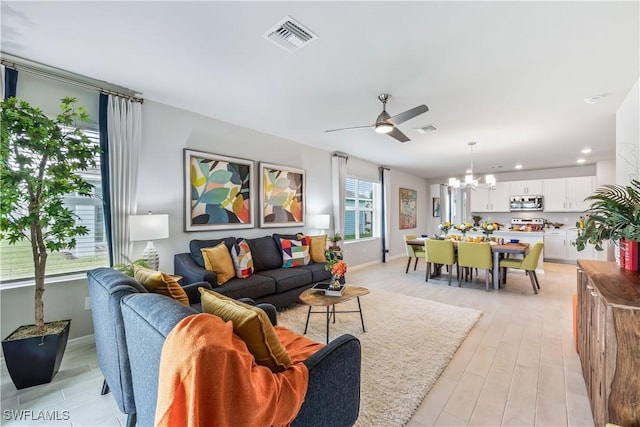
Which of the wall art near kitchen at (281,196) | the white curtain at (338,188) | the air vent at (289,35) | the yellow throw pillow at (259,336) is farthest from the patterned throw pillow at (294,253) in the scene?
the yellow throw pillow at (259,336)

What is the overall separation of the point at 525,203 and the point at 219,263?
8.22m

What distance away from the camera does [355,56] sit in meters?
2.30

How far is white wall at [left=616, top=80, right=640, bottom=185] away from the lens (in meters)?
2.69

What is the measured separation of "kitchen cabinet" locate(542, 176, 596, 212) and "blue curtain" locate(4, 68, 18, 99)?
10017 mm

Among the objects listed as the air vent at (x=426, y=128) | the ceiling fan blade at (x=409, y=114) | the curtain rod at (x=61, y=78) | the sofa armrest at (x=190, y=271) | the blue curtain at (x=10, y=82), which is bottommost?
the sofa armrest at (x=190, y=271)

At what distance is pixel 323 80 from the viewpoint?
271cm

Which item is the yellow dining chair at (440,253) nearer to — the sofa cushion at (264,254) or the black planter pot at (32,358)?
the sofa cushion at (264,254)

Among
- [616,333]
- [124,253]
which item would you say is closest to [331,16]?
[616,333]

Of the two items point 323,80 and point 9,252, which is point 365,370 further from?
point 9,252

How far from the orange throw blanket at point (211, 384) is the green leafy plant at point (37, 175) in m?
1.89

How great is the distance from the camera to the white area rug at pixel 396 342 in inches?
73.7

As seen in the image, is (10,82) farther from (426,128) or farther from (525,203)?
(525,203)

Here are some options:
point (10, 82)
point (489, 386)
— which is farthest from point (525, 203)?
point (10, 82)

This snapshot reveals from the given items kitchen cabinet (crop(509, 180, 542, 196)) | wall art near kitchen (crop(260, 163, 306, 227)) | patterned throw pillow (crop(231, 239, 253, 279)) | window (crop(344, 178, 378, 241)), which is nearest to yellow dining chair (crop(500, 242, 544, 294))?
window (crop(344, 178, 378, 241))
